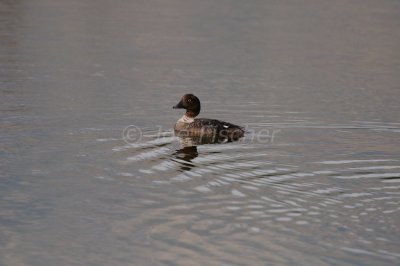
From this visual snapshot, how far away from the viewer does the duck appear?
1513cm

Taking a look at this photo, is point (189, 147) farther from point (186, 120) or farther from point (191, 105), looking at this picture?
point (191, 105)

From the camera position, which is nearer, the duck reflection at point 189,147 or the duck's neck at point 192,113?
the duck reflection at point 189,147

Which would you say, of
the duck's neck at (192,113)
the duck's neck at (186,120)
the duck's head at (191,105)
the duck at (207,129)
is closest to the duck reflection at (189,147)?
the duck at (207,129)

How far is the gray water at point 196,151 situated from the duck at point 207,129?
33cm

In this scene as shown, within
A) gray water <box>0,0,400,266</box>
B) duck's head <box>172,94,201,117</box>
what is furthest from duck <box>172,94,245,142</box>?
gray water <box>0,0,400,266</box>

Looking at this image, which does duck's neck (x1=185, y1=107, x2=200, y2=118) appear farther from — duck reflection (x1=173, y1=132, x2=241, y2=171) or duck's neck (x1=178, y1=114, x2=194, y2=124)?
duck reflection (x1=173, y1=132, x2=241, y2=171)

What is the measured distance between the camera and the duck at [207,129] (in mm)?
15133

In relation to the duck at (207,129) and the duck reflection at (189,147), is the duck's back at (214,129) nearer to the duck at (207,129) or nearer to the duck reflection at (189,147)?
the duck at (207,129)

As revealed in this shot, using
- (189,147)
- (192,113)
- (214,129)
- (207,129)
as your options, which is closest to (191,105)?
(192,113)

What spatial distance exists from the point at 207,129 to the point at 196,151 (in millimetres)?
1389

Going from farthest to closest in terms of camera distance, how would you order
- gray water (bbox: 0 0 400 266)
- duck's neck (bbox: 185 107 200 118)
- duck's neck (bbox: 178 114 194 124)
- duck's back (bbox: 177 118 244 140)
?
duck's neck (bbox: 185 107 200 118) → duck's neck (bbox: 178 114 194 124) → duck's back (bbox: 177 118 244 140) → gray water (bbox: 0 0 400 266)

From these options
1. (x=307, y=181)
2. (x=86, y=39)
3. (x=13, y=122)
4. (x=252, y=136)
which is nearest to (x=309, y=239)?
(x=307, y=181)

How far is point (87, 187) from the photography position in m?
11.5

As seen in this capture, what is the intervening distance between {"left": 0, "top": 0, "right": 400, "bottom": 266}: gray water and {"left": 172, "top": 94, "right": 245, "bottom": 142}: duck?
33 cm
